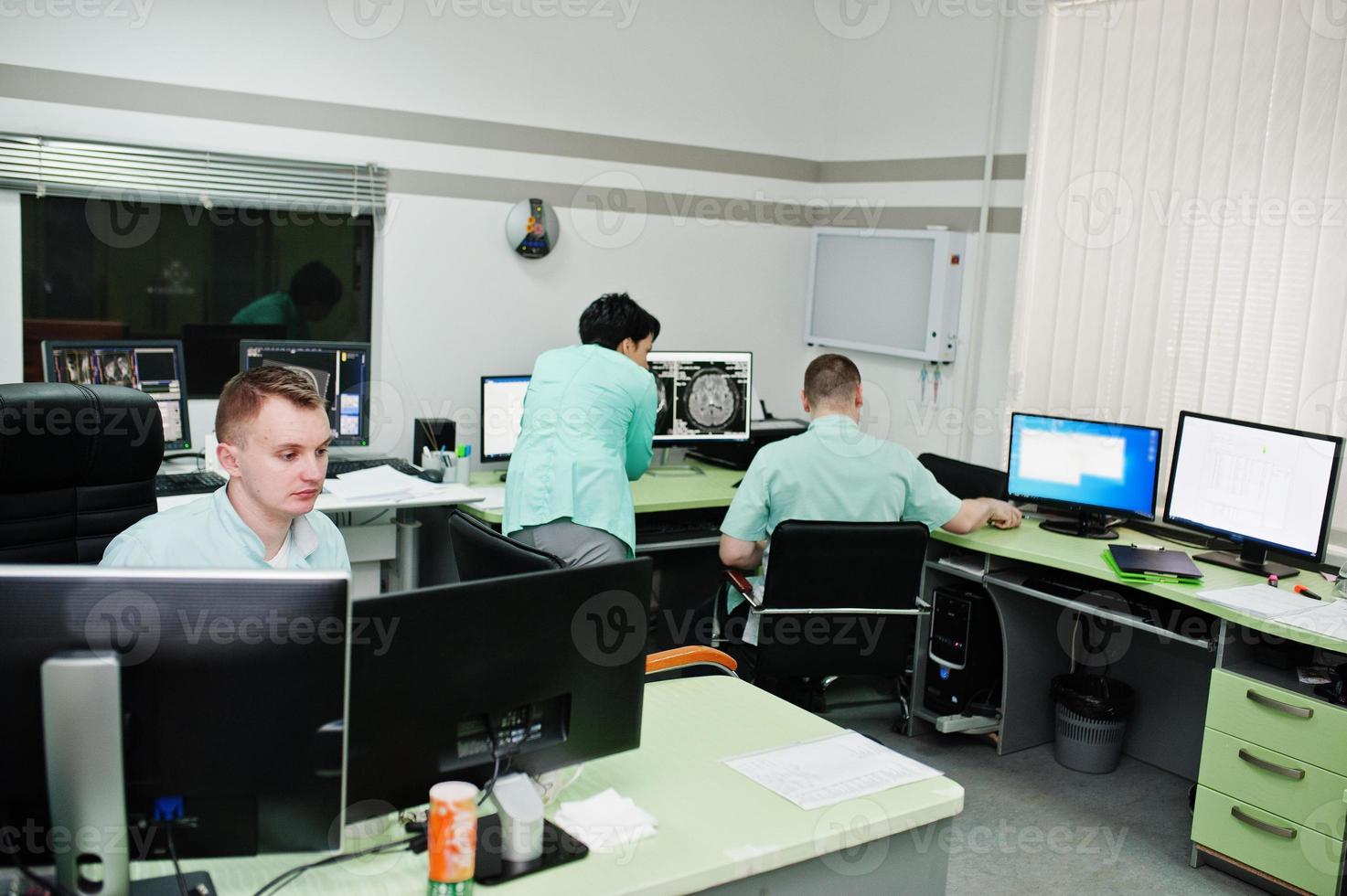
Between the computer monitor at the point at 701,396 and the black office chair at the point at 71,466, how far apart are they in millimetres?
2192

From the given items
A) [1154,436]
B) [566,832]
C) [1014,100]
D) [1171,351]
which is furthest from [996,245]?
[566,832]

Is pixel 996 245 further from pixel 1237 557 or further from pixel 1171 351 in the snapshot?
pixel 1237 557

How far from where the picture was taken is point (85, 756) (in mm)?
1326

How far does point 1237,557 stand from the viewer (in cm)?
356

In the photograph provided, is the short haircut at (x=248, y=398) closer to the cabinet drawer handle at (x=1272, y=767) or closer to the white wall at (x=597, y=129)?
the white wall at (x=597, y=129)

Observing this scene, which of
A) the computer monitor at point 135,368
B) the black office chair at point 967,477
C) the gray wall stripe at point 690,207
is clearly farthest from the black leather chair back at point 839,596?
the computer monitor at point 135,368

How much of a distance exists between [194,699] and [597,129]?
149 inches

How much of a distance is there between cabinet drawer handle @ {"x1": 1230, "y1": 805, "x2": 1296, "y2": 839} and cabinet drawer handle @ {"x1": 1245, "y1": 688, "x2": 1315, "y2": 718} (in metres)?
0.30

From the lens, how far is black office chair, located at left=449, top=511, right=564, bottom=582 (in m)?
2.04

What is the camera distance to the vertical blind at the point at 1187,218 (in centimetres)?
353

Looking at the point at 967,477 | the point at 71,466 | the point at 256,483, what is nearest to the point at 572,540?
the point at 71,466

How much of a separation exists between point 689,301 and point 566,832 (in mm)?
3656

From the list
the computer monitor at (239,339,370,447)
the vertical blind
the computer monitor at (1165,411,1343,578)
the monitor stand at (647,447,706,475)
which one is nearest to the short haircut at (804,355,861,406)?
the computer monitor at (1165,411,1343,578)

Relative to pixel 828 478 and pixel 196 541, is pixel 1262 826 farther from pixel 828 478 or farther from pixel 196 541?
pixel 196 541
